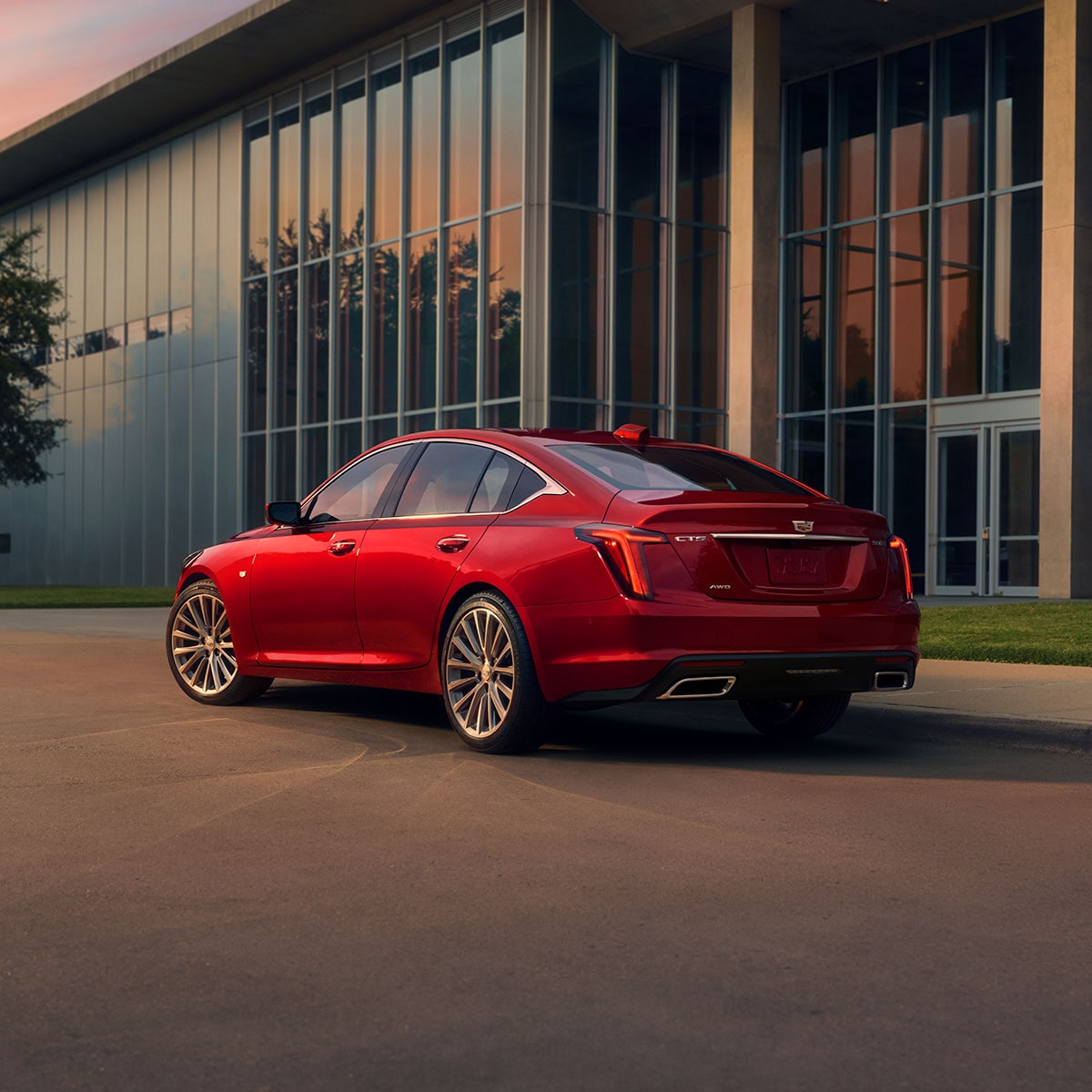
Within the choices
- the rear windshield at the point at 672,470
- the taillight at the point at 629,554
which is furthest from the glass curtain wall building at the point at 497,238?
the taillight at the point at 629,554

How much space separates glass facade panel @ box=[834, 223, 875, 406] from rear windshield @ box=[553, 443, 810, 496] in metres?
20.5

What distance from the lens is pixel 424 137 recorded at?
30.6 m

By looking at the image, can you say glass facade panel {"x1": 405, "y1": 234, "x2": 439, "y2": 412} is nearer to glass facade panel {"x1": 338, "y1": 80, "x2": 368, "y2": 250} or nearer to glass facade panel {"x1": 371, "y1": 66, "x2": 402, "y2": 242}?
glass facade panel {"x1": 371, "y1": 66, "x2": 402, "y2": 242}

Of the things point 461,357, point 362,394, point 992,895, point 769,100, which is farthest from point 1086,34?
point 992,895

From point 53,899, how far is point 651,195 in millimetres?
25196

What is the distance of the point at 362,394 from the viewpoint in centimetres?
3234

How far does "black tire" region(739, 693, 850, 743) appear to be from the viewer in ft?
28.9

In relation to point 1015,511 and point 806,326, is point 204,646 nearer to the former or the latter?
point 1015,511

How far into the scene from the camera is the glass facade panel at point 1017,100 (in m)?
26.2

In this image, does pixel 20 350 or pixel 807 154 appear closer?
pixel 807 154

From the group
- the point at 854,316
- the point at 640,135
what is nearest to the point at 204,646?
the point at 640,135

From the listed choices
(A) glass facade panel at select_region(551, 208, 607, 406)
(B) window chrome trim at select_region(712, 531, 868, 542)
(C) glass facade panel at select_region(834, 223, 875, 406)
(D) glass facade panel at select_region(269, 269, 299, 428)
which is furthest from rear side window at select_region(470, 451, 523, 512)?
(D) glass facade panel at select_region(269, 269, 299, 428)

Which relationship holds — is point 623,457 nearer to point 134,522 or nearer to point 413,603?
point 413,603

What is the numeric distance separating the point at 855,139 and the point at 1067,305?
7680 millimetres
